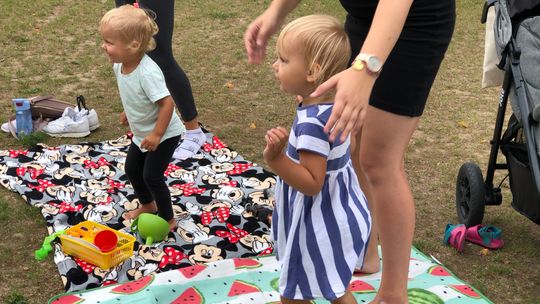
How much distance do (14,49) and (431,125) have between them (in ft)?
13.4

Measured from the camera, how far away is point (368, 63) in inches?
78.5

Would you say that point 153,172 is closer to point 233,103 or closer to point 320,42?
point 320,42

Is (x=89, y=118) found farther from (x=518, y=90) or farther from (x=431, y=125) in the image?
(x=518, y=90)

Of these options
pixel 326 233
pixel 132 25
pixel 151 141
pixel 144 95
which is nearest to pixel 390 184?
pixel 326 233

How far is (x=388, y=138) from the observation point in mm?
2674

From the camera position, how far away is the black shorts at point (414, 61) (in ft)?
8.30

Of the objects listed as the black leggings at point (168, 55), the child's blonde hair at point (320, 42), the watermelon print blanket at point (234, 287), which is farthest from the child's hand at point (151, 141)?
the child's blonde hair at point (320, 42)

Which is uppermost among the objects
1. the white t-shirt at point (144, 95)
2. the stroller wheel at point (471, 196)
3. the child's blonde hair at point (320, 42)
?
the child's blonde hair at point (320, 42)

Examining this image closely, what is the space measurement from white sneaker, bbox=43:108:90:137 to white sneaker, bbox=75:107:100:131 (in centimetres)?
3

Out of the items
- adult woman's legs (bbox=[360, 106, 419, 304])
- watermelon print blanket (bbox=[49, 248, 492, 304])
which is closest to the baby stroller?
watermelon print blanket (bbox=[49, 248, 492, 304])

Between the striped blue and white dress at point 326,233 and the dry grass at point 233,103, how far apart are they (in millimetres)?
1258

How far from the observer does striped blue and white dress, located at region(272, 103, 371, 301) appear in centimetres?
238

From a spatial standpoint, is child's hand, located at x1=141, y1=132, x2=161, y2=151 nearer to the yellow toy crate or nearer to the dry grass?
the yellow toy crate

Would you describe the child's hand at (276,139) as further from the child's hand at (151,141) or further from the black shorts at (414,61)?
the child's hand at (151,141)
